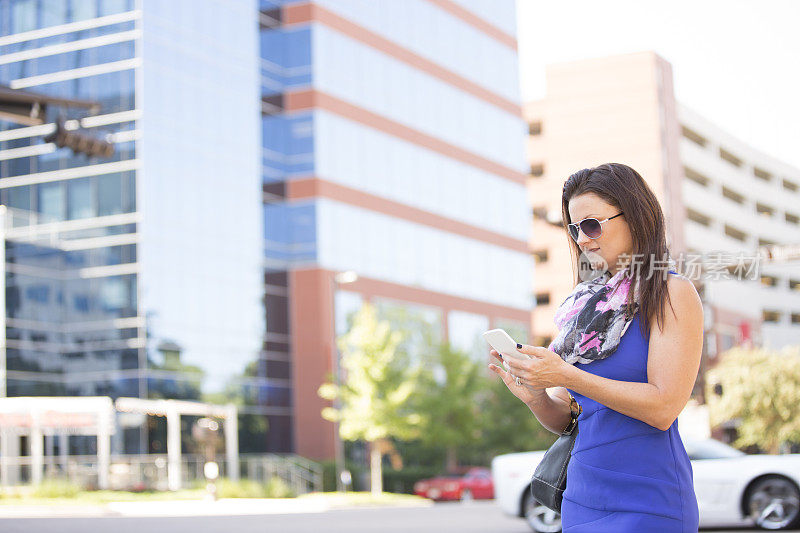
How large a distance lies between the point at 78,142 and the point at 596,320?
13.4 meters

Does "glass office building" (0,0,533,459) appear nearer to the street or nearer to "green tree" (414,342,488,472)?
"green tree" (414,342,488,472)

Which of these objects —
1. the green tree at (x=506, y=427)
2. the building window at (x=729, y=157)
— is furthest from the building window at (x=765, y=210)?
the green tree at (x=506, y=427)

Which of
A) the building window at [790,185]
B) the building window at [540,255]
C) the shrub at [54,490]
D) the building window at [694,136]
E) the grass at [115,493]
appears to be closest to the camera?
the grass at [115,493]

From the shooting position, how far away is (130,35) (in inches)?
1551

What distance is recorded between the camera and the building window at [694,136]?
75150 mm

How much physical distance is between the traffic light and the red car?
2585 cm

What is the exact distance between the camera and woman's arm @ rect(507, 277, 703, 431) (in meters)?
2.65

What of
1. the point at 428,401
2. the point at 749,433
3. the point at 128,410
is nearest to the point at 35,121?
the point at 128,410

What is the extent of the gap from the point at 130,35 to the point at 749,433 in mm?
29054

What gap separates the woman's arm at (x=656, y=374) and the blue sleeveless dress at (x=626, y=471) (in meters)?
0.05

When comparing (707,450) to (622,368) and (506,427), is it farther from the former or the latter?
(506,427)

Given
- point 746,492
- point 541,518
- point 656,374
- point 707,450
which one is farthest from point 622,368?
point 707,450

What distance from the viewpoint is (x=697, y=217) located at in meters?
75.3

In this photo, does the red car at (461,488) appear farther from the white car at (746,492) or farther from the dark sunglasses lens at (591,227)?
the dark sunglasses lens at (591,227)
